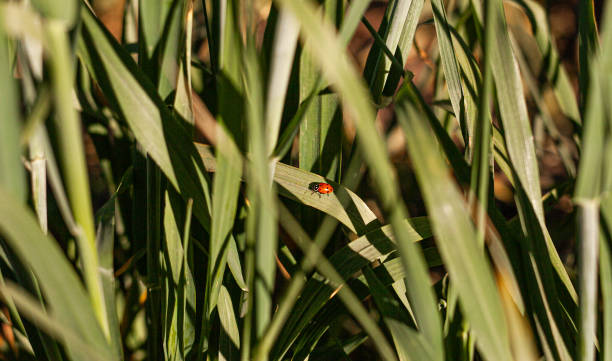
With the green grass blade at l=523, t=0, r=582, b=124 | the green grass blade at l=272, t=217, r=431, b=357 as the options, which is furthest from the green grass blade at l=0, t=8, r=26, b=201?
the green grass blade at l=523, t=0, r=582, b=124

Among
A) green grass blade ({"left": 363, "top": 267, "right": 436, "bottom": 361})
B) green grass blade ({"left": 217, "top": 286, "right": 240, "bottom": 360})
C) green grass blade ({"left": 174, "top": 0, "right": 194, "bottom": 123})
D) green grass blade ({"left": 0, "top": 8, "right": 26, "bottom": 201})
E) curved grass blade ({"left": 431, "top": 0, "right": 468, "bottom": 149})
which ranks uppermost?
curved grass blade ({"left": 431, "top": 0, "right": 468, "bottom": 149})

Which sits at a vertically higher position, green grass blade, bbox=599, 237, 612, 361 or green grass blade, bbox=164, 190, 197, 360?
green grass blade, bbox=599, 237, 612, 361

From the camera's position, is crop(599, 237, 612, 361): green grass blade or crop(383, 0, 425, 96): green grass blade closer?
crop(599, 237, 612, 361): green grass blade

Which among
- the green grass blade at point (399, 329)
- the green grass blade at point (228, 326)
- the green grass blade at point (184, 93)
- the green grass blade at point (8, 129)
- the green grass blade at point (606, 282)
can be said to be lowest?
the green grass blade at point (228, 326)

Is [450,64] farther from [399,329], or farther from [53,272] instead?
[53,272]

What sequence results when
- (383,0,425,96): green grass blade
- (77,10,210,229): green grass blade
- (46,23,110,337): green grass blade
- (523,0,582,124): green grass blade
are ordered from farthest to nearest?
(523,0,582,124): green grass blade, (383,0,425,96): green grass blade, (77,10,210,229): green grass blade, (46,23,110,337): green grass blade

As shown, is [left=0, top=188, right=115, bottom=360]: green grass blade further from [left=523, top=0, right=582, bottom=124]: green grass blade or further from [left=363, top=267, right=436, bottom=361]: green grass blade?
[left=523, top=0, right=582, bottom=124]: green grass blade

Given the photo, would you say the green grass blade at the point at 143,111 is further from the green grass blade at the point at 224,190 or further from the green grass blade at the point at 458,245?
the green grass blade at the point at 458,245

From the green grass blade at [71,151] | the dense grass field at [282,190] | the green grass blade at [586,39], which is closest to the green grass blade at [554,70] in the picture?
the dense grass field at [282,190]

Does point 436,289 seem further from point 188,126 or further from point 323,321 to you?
point 188,126
